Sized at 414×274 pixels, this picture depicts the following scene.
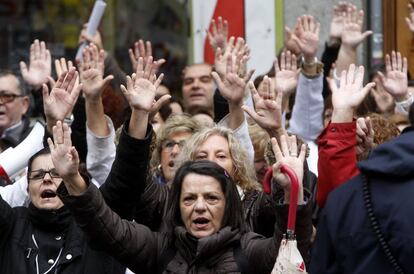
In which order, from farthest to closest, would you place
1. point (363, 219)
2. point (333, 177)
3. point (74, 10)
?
1. point (74, 10)
2. point (333, 177)
3. point (363, 219)

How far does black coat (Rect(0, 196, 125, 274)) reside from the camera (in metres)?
6.66

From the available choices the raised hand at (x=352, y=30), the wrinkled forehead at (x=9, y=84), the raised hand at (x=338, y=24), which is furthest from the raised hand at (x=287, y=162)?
the wrinkled forehead at (x=9, y=84)

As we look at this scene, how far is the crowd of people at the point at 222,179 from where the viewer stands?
192 inches

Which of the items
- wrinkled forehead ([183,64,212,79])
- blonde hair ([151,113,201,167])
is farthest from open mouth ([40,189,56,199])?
wrinkled forehead ([183,64,212,79])

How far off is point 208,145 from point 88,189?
3.38ft

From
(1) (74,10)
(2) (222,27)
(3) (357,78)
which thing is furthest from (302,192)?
(1) (74,10)

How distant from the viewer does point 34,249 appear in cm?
674

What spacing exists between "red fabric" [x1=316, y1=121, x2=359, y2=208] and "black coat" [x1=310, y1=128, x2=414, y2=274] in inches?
24.8

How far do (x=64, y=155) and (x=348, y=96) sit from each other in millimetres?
1267

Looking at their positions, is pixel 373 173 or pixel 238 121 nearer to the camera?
pixel 373 173

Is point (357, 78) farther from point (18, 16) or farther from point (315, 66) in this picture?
point (18, 16)

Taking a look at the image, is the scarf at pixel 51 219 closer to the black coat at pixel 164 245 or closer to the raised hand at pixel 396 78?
the black coat at pixel 164 245

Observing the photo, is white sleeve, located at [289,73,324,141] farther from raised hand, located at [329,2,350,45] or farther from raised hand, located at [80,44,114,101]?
raised hand, located at [80,44,114,101]

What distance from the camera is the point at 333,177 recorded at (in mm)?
5598
